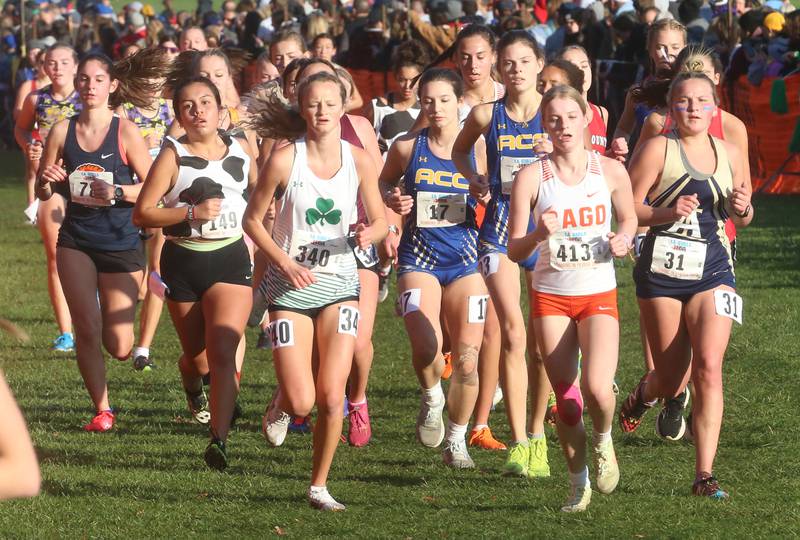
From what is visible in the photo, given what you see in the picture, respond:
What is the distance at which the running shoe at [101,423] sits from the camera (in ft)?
27.8

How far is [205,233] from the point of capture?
24.8 feet

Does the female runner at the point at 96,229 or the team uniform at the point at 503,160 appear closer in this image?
the team uniform at the point at 503,160

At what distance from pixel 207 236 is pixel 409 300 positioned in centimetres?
110

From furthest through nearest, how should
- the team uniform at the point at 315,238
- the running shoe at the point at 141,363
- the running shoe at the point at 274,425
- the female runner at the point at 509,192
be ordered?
the running shoe at the point at 141,363 → the running shoe at the point at 274,425 → the female runner at the point at 509,192 → the team uniform at the point at 315,238

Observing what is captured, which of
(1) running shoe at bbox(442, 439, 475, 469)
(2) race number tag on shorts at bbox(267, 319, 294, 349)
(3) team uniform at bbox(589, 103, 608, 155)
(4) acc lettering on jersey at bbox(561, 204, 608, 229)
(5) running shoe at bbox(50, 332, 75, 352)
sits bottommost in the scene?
(5) running shoe at bbox(50, 332, 75, 352)

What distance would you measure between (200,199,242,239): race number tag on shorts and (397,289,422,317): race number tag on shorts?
964 millimetres

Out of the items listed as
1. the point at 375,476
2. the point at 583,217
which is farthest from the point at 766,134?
the point at 583,217

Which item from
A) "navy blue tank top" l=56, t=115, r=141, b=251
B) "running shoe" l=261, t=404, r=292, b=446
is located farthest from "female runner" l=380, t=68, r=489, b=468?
"navy blue tank top" l=56, t=115, r=141, b=251

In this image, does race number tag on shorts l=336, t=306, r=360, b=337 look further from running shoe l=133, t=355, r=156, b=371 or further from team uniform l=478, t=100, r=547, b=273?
running shoe l=133, t=355, r=156, b=371

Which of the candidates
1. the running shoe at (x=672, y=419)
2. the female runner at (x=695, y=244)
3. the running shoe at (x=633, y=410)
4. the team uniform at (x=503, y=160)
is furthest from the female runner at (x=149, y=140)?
the female runner at (x=695, y=244)

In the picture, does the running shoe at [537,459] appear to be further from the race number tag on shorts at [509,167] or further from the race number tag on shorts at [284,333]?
the race number tag on shorts at [284,333]

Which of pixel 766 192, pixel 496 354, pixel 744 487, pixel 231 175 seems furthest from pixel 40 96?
pixel 766 192

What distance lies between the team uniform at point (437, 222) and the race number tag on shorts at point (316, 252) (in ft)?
3.50

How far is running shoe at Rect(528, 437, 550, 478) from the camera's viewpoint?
7309 mm
